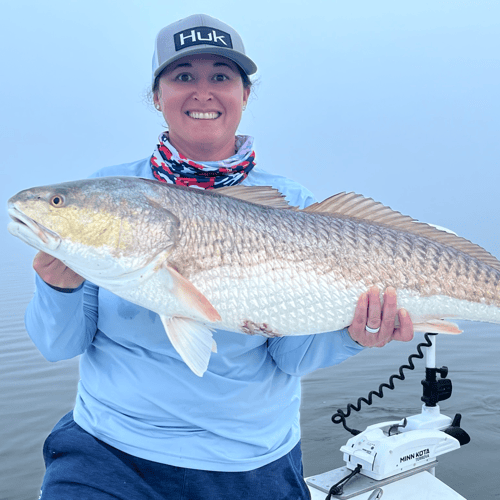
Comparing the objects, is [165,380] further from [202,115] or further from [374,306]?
[202,115]

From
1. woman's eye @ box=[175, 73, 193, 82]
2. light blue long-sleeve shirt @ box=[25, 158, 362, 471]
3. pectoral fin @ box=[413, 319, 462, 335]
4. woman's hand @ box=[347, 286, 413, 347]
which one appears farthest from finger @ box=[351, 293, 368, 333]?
woman's eye @ box=[175, 73, 193, 82]

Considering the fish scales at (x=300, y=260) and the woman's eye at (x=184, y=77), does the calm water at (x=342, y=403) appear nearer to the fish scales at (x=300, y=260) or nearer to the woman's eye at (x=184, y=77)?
the fish scales at (x=300, y=260)

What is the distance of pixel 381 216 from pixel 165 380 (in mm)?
1219

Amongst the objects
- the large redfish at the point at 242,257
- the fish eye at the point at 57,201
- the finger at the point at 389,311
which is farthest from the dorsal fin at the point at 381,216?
the fish eye at the point at 57,201

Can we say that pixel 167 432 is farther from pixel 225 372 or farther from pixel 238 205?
pixel 238 205

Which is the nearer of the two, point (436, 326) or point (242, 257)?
point (242, 257)

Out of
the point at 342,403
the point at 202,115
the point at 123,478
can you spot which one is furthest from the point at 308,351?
the point at 342,403

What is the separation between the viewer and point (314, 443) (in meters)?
5.41

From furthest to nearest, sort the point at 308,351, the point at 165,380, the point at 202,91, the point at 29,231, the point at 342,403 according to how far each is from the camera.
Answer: the point at 342,403
the point at 202,91
the point at 308,351
the point at 165,380
the point at 29,231

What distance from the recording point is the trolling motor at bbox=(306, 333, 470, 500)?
3.14 metres

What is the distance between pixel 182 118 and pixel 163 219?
71 cm

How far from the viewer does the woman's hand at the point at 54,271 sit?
2016 mm

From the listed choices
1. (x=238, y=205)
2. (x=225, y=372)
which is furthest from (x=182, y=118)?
(x=225, y=372)

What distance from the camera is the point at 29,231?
1.90m
